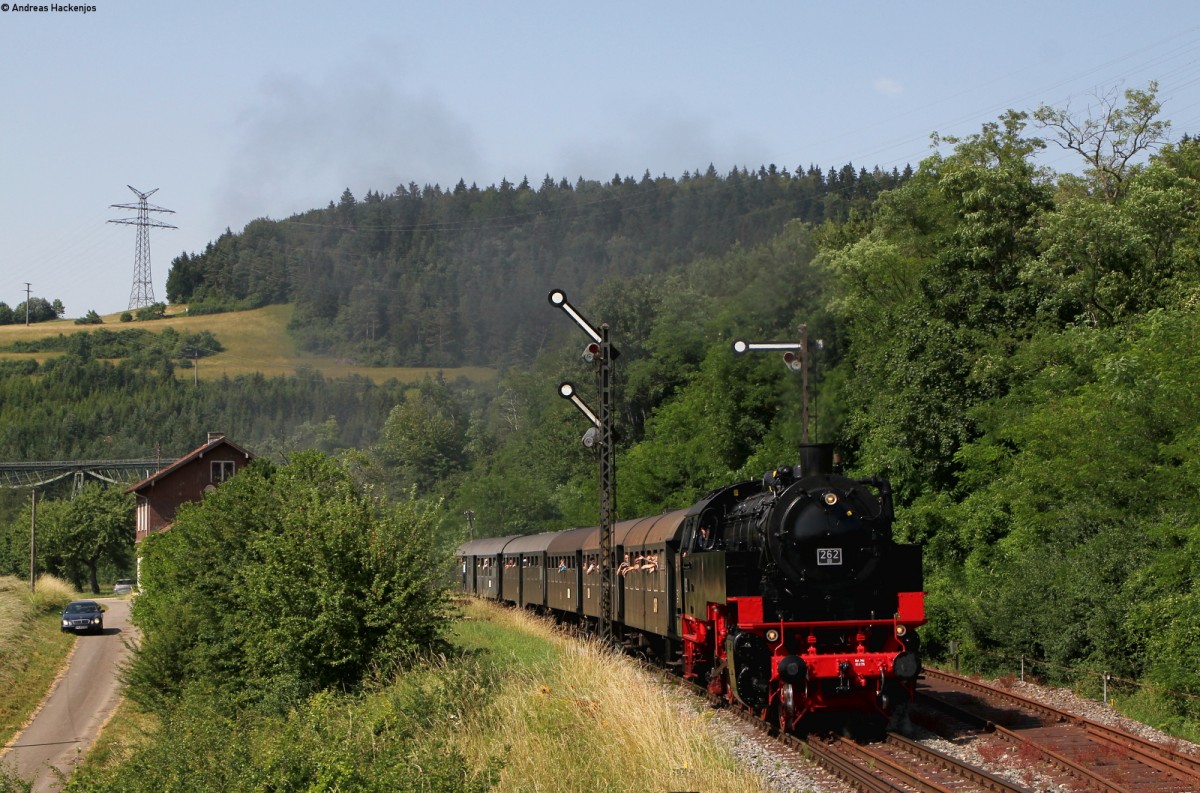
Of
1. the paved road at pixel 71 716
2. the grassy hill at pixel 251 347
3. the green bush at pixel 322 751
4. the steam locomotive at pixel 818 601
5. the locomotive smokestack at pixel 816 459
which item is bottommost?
the paved road at pixel 71 716

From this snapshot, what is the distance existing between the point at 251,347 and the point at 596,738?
144796mm

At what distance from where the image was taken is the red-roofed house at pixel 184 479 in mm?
70688

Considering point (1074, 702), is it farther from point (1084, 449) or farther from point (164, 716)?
point (164, 716)

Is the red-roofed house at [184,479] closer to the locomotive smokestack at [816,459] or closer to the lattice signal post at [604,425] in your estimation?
the lattice signal post at [604,425]

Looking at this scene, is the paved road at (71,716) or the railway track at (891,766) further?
the paved road at (71,716)

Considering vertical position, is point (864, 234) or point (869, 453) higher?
point (864, 234)

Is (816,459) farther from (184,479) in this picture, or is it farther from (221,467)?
(184,479)

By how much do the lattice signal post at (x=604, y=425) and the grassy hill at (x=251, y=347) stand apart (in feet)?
391

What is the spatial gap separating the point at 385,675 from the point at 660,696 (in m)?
6.43

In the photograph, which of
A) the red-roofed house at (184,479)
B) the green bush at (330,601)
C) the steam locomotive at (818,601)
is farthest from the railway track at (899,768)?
the red-roofed house at (184,479)

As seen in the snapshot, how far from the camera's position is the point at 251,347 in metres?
150

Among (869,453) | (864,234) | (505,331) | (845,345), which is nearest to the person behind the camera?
(869,453)

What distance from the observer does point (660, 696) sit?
14375 millimetres

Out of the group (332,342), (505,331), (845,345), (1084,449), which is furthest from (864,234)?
(332,342)
